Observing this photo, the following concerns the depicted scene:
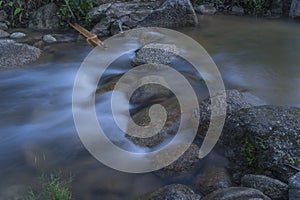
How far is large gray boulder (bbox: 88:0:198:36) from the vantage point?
8.17 meters

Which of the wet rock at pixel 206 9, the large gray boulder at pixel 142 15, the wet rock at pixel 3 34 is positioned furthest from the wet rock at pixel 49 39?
the wet rock at pixel 206 9

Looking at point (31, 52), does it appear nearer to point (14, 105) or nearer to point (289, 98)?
point (14, 105)

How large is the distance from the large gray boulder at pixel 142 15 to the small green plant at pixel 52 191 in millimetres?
5126

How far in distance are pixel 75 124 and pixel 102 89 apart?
1032 mm

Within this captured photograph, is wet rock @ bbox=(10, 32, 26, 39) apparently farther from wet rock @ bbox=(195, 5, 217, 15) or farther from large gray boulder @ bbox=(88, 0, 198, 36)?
wet rock @ bbox=(195, 5, 217, 15)

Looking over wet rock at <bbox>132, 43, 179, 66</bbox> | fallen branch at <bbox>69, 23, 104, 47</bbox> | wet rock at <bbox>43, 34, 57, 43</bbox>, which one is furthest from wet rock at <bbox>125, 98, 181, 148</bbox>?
wet rock at <bbox>43, 34, 57, 43</bbox>

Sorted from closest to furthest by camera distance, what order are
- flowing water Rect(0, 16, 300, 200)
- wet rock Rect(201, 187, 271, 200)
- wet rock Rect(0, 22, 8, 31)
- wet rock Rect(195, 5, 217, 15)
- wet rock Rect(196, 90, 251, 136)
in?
wet rock Rect(201, 187, 271, 200) → flowing water Rect(0, 16, 300, 200) → wet rock Rect(196, 90, 251, 136) → wet rock Rect(0, 22, 8, 31) → wet rock Rect(195, 5, 217, 15)

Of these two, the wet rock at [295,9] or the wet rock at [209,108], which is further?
the wet rock at [295,9]

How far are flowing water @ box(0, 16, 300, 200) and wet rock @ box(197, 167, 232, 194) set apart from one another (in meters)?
0.09

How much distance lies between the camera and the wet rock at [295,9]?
9164mm

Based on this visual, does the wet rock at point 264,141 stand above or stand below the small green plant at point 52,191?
above

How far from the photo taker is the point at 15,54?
6547mm

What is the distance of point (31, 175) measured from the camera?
3633 millimetres

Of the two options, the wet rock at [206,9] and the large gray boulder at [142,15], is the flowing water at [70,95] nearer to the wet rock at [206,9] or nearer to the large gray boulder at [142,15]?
the large gray boulder at [142,15]
